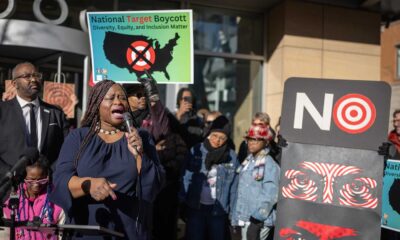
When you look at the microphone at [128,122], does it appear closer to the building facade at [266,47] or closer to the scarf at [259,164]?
the scarf at [259,164]

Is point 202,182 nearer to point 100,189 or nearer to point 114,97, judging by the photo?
point 114,97

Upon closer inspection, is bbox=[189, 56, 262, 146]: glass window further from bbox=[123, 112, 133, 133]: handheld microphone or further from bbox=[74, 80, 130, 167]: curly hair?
bbox=[123, 112, 133, 133]: handheld microphone

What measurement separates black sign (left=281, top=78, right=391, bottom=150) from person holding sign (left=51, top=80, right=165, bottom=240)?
1337 millimetres

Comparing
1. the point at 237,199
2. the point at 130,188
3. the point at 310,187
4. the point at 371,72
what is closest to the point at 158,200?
the point at 237,199

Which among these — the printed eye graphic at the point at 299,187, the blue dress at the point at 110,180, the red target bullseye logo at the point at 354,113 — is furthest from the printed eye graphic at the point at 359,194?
the blue dress at the point at 110,180

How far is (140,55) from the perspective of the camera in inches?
192

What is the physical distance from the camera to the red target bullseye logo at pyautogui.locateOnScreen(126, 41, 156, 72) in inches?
190

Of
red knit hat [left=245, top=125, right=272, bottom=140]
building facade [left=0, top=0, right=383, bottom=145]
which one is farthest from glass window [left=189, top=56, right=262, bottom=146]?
red knit hat [left=245, top=125, right=272, bottom=140]

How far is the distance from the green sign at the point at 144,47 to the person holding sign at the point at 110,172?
6.43 feet

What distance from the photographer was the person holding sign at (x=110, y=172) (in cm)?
262

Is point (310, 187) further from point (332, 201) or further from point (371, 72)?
point (371, 72)

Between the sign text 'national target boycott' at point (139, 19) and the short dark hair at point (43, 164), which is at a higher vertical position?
the sign text 'national target boycott' at point (139, 19)

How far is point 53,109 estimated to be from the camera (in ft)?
14.7

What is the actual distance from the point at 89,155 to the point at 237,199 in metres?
2.78
